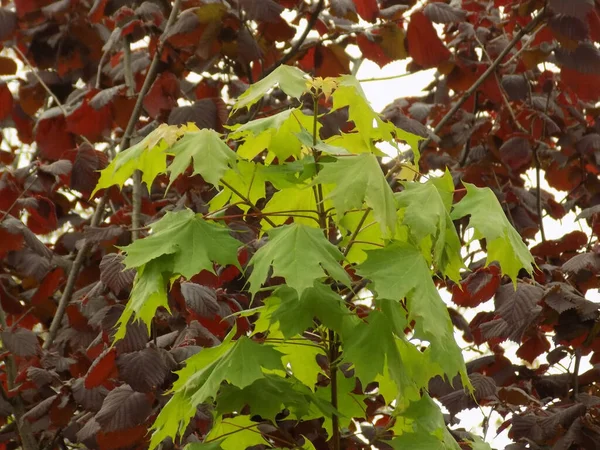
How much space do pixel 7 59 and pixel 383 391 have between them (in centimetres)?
234

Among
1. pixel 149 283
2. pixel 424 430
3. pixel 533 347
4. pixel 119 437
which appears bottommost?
pixel 533 347

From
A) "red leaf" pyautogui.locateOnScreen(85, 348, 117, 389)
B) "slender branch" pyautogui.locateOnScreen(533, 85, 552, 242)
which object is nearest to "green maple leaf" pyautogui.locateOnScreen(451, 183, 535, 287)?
"red leaf" pyautogui.locateOnScreen(85, 348, 117, 389)

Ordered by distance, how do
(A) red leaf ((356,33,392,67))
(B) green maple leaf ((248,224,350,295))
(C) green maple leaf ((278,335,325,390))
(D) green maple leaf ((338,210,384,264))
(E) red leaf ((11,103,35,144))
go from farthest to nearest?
(E) red leaf ((11,103,35,144)) < (A) red leaf ((356,33,392,67)) < (C) green maple leaf ((278,335,325,390)) < (D) green maple leaf ((338,210,384,264)) < (B) green maple leaf ((248,224,350,295))

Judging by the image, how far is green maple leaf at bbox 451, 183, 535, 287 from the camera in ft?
5.65

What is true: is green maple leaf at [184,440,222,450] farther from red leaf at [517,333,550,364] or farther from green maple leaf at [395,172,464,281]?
red leaf at [517,333,550,364]

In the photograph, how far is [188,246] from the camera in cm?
173

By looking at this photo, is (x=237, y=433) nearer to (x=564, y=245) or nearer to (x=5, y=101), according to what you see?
(x=564, y=245)

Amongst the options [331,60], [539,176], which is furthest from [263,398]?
[539,176]

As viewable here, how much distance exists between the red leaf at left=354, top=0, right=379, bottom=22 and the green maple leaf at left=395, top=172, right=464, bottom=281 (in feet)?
4.88

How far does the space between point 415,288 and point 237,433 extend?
0.65 m

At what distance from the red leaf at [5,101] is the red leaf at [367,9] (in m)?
1.30

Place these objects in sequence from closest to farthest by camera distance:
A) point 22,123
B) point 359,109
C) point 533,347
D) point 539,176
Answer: point 359,109, point 533,347, point 539,176, point 22,123

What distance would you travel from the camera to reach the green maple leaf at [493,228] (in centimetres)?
172

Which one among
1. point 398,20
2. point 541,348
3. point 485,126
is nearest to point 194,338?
point 541,348
